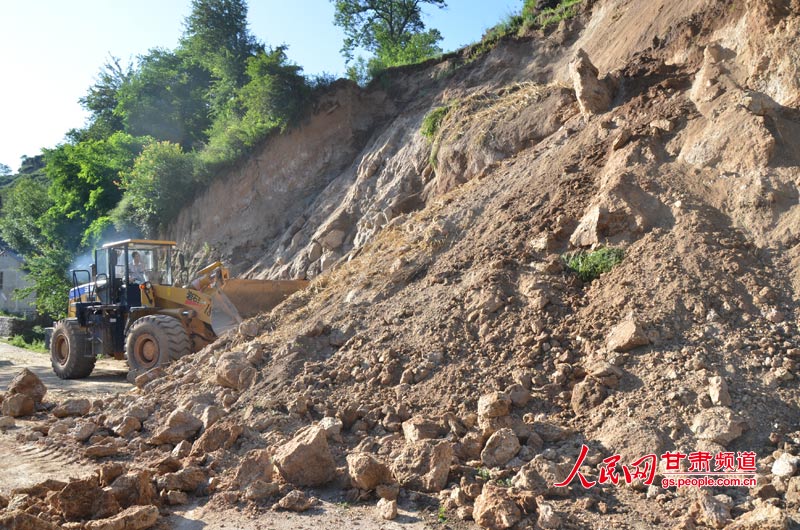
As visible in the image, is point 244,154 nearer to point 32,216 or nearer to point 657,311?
point 657,311

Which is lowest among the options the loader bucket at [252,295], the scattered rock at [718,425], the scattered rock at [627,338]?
the scattered rock at [718,425]

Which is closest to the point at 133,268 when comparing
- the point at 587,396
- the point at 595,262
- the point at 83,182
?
the point at 595,262

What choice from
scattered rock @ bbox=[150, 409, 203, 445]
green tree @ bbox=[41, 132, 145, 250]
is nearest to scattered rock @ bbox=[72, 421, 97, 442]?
scattered rock @ bbox=[150, 409, 203, 445]

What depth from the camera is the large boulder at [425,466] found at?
5000mm

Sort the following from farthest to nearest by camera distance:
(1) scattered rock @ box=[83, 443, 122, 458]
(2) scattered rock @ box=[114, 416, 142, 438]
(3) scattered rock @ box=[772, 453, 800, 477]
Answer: (2) scattered rock @ box=[114, 416, 142, 438]
(1) scattered rock @ box=[83, 443, 122, 458]
(3) scattered rock @ box=[772, 453, 800, 477]

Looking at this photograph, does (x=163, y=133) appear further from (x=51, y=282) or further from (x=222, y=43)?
(x=51, y=282)

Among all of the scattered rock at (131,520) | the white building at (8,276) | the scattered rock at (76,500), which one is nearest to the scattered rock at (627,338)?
the scattered rock at (131,520)

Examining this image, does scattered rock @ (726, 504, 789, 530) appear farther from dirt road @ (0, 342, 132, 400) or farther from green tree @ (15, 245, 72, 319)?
green tree @ (15, 245, 72, 319)

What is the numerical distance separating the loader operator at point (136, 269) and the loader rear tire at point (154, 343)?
5.12 feet

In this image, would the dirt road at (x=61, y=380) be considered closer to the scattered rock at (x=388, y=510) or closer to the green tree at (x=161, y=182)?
the green tree at (x=161, y=182)

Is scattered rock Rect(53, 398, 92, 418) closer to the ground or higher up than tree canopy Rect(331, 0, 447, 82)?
closer to the ground

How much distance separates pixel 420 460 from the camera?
16.9 ft

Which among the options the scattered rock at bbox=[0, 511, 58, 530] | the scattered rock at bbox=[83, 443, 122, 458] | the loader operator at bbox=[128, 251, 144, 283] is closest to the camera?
the scattered rock at bbox=[0, 511, 58, 530]

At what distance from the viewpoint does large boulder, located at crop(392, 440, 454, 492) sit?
5000 mm
